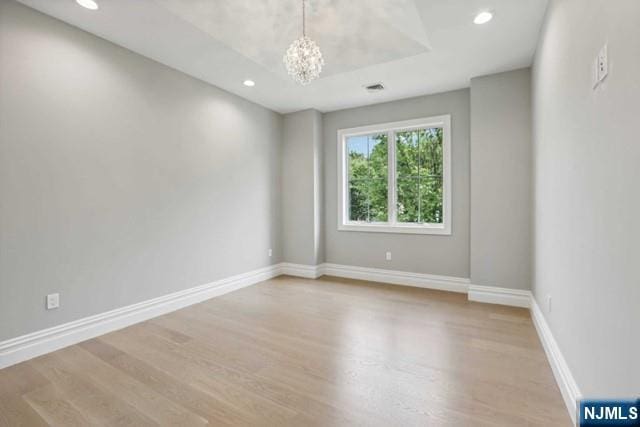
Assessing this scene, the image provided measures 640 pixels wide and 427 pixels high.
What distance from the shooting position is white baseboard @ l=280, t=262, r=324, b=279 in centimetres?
485

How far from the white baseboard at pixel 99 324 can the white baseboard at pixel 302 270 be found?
1.07 m

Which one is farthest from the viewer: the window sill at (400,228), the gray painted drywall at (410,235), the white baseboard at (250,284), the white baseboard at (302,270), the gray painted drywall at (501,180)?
the white baseboard at (302,270)

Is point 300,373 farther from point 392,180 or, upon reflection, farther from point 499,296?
point 392,180

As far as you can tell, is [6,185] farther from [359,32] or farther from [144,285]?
[359,32]

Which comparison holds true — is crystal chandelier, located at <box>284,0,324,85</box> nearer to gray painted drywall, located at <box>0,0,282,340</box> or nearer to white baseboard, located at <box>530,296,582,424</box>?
gray painted drywall, located at <box>0,0,282,340</box>

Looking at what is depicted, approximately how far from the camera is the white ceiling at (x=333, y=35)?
95.0 inches

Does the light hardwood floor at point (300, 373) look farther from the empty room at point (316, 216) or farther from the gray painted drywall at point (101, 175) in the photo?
the gray painted drywall at point (101, 175)

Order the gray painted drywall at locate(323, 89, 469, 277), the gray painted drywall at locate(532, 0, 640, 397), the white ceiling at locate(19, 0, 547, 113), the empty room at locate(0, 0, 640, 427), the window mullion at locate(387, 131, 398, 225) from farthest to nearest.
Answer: the window mullion at locate(387, 131, 398, 225), the gray painted drywall at locate(323, 89, 469, 277), the white ceiling at locate(19, 0, 547, 113), the empty room at locate(0, 0, 640, 427), the gray painted drywall at locate(532, 0, 640, 397)

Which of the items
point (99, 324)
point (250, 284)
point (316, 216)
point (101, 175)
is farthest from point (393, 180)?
point (99, 324)

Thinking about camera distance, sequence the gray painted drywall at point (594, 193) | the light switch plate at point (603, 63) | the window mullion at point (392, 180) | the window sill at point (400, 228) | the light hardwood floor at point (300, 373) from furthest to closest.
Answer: the window mullion at point (392, 180) < the window sill at point (400, 228) < the light hardwood floor at point (300, 373) < the light switch plate at point (603, 63) < the gray painted drywall at point (594, 193)

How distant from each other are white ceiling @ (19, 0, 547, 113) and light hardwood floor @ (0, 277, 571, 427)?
2.72 m

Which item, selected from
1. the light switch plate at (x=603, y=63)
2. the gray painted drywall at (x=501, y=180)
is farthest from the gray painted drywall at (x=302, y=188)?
the light switch plate at (x=603, y=63)

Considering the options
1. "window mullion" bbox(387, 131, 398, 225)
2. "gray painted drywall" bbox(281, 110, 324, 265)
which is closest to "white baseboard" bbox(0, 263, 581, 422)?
"gray painted drywall" bbox(281, 110, 324, 265)

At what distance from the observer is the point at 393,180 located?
180 inches
